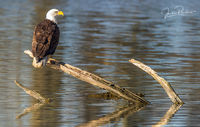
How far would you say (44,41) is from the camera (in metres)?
13.3

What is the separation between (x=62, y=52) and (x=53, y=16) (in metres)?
7.66

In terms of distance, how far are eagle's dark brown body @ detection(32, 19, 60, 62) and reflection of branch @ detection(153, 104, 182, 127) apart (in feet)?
8.73

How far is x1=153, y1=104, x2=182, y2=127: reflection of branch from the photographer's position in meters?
10.8

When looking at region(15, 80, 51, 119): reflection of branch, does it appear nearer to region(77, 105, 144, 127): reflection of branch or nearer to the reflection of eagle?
the reflection of eagle

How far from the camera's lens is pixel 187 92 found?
14055mm

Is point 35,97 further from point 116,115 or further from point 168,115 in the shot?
point 168,115

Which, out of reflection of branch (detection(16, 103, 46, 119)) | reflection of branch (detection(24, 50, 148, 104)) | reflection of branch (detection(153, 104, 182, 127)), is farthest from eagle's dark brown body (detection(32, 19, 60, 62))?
reflection of branch (detection(153, 104, 182, 127))

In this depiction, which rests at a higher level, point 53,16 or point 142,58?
point 53,16

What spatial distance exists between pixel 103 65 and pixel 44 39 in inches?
218

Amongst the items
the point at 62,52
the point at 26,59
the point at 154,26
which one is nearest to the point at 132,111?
the point at 26,59

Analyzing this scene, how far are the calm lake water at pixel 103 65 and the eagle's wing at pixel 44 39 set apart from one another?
0.95 metres

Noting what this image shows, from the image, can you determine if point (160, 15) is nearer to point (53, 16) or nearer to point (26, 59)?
point (26, 59)

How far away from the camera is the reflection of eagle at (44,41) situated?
1275 centimetres
